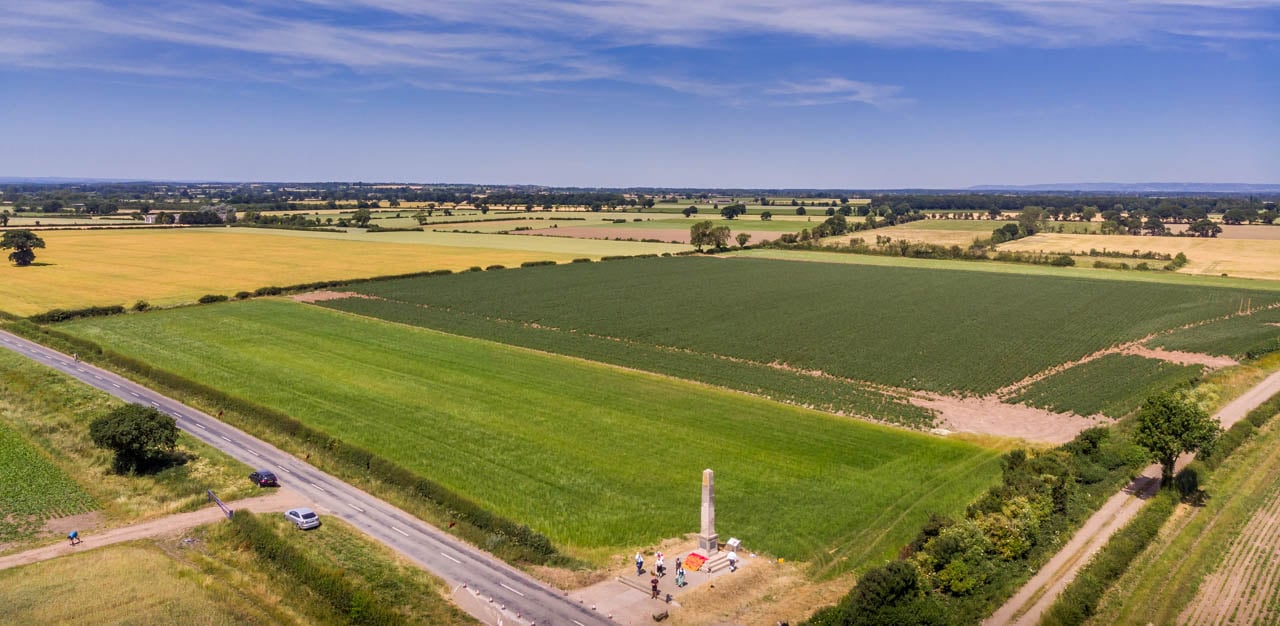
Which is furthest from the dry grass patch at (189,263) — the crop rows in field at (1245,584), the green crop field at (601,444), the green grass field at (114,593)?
the crop rows in field at (1245,584)

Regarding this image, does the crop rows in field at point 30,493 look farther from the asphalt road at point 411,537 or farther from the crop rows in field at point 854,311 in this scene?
the crop rows in field at point 854,311

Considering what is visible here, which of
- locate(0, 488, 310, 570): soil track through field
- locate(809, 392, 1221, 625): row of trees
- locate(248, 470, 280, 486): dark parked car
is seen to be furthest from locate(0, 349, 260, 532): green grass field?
locate(809, 392, 1221, 625): row of trees

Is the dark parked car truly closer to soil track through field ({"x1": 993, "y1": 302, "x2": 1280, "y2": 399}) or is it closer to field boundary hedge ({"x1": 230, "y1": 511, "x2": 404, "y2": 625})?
field boundary hedge ({"x1": 230, "y1": 511, "x2": 404, "y2": 625})

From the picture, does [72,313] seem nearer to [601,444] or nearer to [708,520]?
[601,444]

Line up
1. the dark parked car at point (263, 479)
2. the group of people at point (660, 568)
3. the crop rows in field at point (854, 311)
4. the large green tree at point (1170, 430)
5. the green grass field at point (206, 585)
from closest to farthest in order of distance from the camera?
the green grass field at point (206, 585) < the group of people at point (660, 568) < the large green tree at point (1170, 430) < the dark parked car at point (263, 479) < the crop rows in field at point (854, 311)

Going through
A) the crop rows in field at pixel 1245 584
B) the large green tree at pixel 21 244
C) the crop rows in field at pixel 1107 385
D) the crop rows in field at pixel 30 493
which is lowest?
A: the crop rows in field at pixel 1245 584

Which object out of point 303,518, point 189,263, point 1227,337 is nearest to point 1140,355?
point 1227,337

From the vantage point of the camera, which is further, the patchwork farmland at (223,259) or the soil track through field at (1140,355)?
the patchwork farmland at (223,259)

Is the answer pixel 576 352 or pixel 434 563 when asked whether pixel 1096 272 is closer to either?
pixel 576 352
